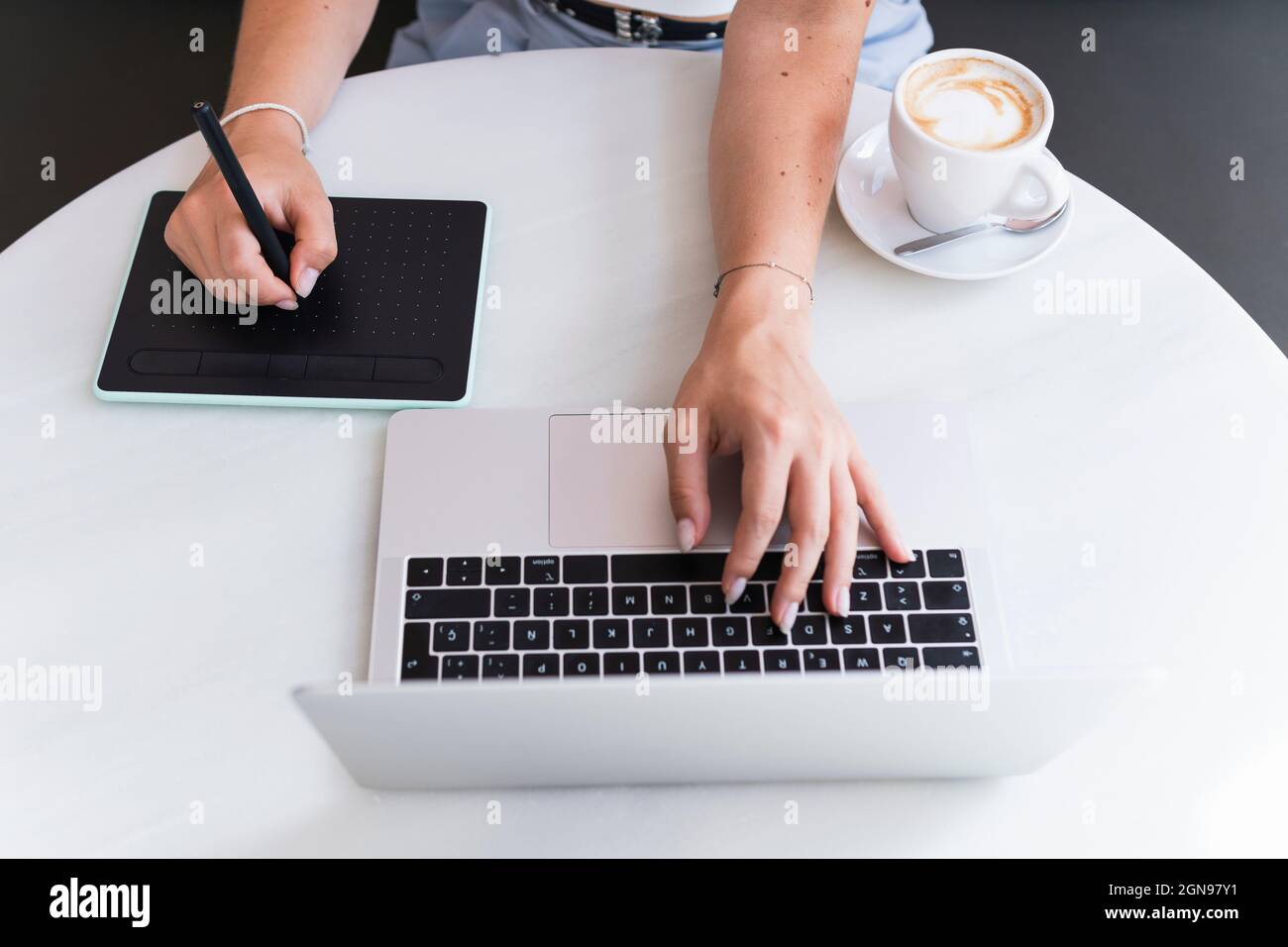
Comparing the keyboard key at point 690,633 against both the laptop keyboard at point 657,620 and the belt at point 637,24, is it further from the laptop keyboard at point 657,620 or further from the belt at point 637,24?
the belt at point 637,24

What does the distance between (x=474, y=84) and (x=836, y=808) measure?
2.21ft

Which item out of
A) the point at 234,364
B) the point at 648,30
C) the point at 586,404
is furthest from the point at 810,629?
the point at 648,30

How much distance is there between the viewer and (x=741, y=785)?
56cm

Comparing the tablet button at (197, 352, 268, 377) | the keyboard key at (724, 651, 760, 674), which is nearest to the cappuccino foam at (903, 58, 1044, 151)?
the keyboard key at (724, 651, 760, 674)

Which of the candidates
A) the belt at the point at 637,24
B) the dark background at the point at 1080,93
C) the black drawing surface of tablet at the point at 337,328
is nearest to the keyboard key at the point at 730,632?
the black drawing surface of tablet at the point at 337,328

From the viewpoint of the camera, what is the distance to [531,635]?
59cm

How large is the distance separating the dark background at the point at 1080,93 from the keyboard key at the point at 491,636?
142 cm

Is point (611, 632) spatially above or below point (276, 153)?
below

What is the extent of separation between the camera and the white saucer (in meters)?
0.76

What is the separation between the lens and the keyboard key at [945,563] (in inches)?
24.2

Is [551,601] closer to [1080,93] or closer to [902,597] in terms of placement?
[902,597]

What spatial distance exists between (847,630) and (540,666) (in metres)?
0.18

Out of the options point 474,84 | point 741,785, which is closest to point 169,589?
point 741,785

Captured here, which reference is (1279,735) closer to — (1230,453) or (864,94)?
(1230,453)
